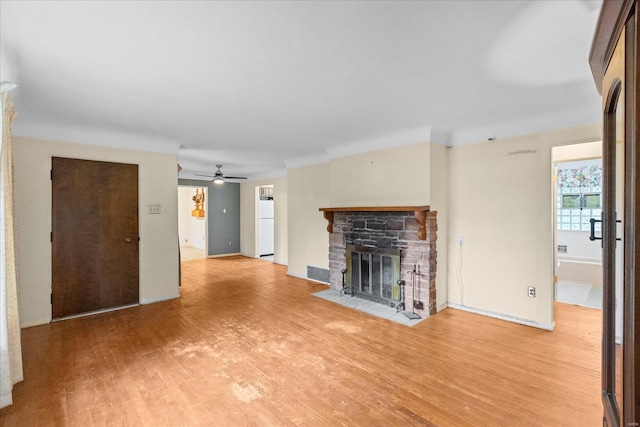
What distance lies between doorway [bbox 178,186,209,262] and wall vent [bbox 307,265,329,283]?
4670mm

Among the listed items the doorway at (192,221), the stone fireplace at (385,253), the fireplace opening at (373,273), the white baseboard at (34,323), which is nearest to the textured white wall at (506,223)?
the stone fireplace at (385,253)

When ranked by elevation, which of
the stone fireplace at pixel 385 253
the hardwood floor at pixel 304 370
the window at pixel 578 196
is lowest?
the hardwood floor at pixel 304 370

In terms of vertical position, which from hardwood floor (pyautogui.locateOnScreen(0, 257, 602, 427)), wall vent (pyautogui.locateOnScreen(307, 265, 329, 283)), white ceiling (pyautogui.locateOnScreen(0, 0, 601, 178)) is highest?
white ceiling (pyautogui.locateOnScreen(0, 0, 601, 178))

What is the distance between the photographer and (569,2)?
60.5 inches

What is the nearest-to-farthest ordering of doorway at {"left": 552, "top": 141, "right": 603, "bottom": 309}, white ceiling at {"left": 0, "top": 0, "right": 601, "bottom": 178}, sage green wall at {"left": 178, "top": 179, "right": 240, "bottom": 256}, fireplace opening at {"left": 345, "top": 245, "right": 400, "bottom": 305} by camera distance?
white ceiling at {"left": 0, "top": 0, "right": 601, "bottom": 178} < fireplace opening at {"left": 345, "top": 245, "right": 400, "bottom": 305} < doorway at {"left": 552, "top": 141, "right": 603, "bottom": 309} < sage green wall at {"left": 178, "top": 179, "right": 240, "bottom": 256}

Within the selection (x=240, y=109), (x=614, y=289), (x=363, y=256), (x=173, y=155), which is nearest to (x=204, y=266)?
(x=173, y=155)

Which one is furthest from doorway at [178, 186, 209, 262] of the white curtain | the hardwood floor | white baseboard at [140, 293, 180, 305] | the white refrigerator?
the white curtain

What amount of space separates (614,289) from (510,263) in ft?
9.80

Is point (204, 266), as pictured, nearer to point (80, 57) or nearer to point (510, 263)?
point (80, 57)

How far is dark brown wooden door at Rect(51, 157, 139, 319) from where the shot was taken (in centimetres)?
372

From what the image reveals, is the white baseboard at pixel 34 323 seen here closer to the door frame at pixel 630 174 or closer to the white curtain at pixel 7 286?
the white curtain at pixel 7 286

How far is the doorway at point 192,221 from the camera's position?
9398 millimetres

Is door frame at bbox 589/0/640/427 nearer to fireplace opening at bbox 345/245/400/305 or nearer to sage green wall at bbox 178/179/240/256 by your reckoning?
fireplace opening at bbox 345/245/400/305

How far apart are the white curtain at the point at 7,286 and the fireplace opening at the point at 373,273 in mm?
3671
